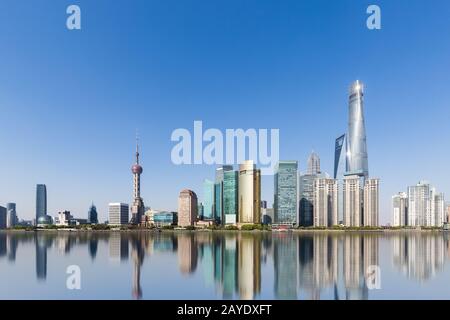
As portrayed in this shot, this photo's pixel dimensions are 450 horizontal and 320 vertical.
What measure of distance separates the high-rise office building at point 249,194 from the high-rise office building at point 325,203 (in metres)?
20.6

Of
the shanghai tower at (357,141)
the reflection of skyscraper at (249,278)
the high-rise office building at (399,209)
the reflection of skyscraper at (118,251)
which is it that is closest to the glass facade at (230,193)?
the shanghai tower at (357,141)

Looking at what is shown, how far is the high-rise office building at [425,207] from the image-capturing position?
114438mm

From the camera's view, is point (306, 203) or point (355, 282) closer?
point (355, 282)

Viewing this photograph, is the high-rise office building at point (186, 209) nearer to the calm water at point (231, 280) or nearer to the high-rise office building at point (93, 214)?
the high-rise office building at point (93, 214)

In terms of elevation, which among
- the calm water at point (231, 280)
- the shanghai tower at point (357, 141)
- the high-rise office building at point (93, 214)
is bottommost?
the high-rise office building at point (93, 214)

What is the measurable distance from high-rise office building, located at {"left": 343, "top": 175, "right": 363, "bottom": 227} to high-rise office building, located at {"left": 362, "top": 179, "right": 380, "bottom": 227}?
5.81 ft

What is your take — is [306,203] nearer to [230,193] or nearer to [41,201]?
[230,193]

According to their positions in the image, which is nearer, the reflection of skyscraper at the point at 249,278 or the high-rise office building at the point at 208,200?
the reflection of skyscraper at the point at 249,278

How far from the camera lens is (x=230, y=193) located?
384ft

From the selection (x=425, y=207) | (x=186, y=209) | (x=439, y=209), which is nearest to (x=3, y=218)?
(x=186, y=209)

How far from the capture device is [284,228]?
93750 mm

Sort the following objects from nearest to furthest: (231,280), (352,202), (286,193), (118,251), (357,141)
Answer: (231,280), (118,251), (352,202), (286,193), (357,141)

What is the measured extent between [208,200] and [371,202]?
6448cm
